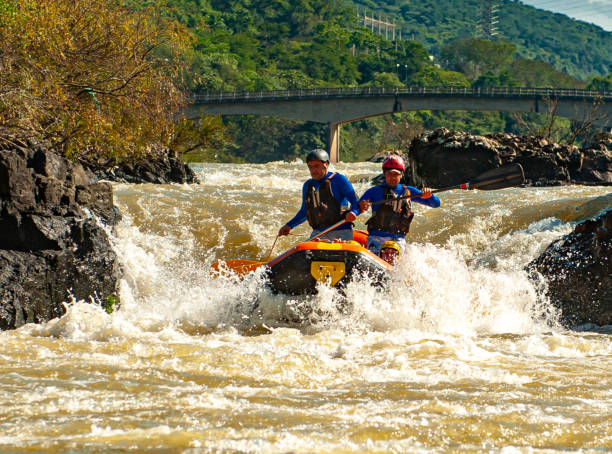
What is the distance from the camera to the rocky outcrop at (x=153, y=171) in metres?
17.5

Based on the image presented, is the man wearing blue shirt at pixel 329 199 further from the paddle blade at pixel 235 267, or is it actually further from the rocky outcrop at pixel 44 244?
the rocky outcrop at pixel 44 244

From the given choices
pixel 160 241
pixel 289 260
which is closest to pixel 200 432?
pixel 289 260

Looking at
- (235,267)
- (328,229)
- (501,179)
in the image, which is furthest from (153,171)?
(328,229)

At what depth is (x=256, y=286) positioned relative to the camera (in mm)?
7312

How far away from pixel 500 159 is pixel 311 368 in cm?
1472

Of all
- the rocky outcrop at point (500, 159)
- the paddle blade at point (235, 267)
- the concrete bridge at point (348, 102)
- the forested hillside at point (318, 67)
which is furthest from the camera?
the forested hillside at point (318, 67)

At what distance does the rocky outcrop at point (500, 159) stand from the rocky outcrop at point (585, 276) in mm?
10566

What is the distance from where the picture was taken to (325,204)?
25.4 ft

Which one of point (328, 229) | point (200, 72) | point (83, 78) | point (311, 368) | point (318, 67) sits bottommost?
point (311, 368)

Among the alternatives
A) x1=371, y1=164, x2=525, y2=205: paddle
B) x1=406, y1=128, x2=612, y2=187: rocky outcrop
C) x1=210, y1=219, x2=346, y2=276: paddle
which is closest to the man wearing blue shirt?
x1=210, y1=219, x2=346, y2=276: paddle

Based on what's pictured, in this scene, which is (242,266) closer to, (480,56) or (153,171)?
(153,171)

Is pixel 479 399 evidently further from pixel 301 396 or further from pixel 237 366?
pixel 237 366

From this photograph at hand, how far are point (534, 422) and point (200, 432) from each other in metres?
1.82

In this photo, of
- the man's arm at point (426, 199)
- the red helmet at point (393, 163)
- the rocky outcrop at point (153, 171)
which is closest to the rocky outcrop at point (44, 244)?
the red helmet at point (393, 163)
